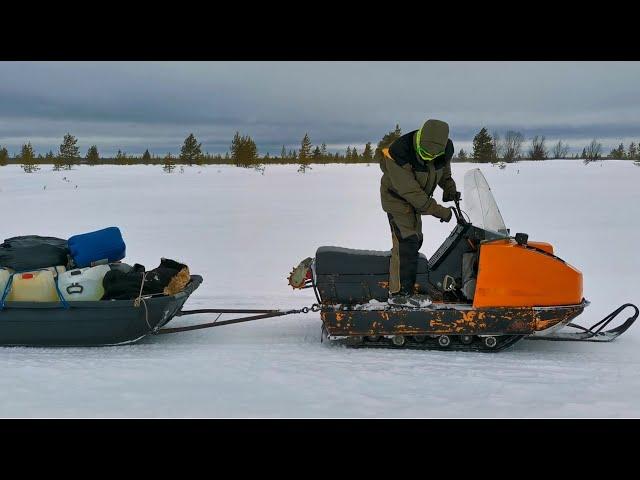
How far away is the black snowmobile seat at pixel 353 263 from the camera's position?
5102mm

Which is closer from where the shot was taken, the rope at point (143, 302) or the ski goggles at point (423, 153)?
the ski goggles at point (423, 153)

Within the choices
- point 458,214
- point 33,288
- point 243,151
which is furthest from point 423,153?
point 243,151

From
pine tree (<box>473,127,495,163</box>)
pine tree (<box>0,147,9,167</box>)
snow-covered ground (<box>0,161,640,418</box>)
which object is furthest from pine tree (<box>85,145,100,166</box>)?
snow-covered ground (<box>0,161,640,418</box>)

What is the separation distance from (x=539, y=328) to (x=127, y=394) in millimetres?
3032

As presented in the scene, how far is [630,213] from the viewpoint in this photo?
45.8 ft

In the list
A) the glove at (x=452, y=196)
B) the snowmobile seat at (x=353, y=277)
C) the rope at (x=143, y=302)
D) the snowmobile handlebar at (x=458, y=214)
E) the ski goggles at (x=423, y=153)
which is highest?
the ski goggles at (x=423, y=153)

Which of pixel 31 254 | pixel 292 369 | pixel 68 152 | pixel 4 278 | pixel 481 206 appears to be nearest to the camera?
pixel 292 369

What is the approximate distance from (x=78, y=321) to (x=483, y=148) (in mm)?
37883

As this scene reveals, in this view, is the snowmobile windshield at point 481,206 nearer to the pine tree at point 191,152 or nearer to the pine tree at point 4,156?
the pine tree at point 191,152

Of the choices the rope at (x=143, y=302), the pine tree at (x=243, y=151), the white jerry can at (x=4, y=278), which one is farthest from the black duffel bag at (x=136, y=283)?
the pine tree at (x=243, y=151)

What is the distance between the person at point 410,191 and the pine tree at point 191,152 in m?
52.7

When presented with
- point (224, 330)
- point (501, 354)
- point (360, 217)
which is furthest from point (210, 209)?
point (501, 354)

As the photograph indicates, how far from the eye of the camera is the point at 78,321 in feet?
16.0

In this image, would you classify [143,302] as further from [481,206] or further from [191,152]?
[191,152]
